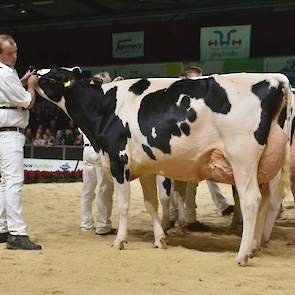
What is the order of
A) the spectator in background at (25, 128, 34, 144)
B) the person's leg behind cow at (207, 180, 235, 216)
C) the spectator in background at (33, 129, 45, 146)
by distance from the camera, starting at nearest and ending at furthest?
the person's leg behind cow at (207, 180, 235, 216)
the spectator in background at (33, 129, 45, 146)
the spectator in background at (25, 128, 34, 144)

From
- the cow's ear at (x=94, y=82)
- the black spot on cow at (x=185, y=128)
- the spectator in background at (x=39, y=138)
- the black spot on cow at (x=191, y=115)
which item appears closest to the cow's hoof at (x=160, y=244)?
the black spot on cow at (x=185, y=128)

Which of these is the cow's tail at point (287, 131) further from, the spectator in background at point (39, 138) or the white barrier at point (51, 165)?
the spectator in background at point (39, 138)

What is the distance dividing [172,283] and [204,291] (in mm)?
274

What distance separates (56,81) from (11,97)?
0.76 m

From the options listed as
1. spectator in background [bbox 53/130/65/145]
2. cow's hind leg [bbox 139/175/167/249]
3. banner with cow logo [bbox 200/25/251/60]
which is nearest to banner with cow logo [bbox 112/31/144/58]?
banner with cow logo [bbox 200/25/251/60]

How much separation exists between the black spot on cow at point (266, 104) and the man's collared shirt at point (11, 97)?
1.91 m

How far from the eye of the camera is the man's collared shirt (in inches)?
200

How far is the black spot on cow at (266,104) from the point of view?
4738 millimetres

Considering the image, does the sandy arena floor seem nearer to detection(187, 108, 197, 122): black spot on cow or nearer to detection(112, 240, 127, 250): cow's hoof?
detection(112, 240, 127, 250): cow's hoof

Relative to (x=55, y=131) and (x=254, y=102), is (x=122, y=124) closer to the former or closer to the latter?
(x=254, y=102)

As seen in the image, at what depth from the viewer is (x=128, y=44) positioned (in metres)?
18.2

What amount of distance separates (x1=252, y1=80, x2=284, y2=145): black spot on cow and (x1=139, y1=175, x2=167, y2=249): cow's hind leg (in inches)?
52.4

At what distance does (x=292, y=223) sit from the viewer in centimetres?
706

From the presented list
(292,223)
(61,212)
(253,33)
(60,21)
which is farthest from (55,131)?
(292,223)
